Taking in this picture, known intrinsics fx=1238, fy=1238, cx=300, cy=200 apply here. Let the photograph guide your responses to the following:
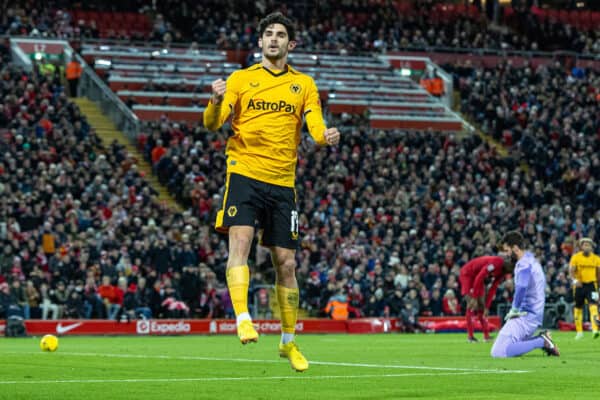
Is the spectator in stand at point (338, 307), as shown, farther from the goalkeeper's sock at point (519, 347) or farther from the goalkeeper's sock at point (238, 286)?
the goalkeeper's sock at point (238, 286)

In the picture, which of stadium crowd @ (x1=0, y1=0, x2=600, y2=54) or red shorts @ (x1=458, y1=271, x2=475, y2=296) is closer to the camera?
red shorts @ (x1=458, y1=271, x2=475, y2=296)

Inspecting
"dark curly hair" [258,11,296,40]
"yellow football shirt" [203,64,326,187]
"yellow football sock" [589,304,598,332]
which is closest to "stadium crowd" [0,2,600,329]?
"yellow football sock" [589,304,598,332]

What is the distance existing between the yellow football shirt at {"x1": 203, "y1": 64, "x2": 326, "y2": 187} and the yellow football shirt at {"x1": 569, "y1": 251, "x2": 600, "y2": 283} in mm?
18547

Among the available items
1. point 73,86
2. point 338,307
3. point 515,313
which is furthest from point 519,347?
point 73,86

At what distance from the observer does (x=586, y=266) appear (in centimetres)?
2830

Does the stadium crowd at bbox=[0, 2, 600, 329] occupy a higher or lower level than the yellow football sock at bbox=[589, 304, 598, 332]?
higher

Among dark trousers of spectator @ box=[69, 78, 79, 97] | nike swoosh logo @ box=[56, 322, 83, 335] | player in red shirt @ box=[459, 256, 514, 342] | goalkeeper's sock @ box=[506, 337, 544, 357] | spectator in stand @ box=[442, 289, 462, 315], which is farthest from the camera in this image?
dark trousers of spectator @ box=[69, 78, 79, 97]

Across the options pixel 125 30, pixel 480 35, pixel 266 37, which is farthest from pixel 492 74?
pixel 266 37

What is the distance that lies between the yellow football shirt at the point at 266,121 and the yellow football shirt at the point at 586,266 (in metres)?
18.5

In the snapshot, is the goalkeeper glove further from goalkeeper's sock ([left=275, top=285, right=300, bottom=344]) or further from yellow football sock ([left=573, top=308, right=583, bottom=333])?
yellow football sock ([left=573, top=308, right=583, bottom=333])

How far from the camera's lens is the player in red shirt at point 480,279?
24.5m

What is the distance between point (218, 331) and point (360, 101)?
19.4 m

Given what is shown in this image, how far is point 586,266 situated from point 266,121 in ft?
62.0

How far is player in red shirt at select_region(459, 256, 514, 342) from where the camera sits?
24.5 metres
